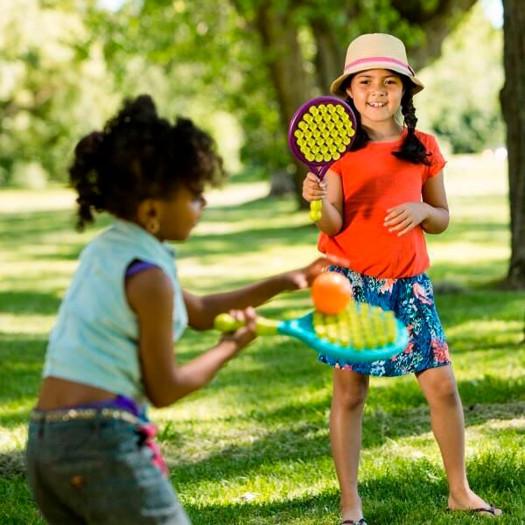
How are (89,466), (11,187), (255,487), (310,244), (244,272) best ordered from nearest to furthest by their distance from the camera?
(89,466) → (255,487) → (244,272) → (310,244) → (11,187)

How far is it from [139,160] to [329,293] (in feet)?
1.80

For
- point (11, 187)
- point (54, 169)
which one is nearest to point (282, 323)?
point (54, 169)

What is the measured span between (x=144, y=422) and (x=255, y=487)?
75.4 inches

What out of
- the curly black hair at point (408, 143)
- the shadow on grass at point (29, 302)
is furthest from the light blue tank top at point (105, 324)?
the shadow on grass at point (29, 302)

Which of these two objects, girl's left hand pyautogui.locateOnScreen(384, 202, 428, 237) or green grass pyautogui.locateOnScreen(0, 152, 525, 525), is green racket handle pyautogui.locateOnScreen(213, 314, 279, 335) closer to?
girl's left hand pyautogui.locateOnScreen(384, 202, 428, 237)

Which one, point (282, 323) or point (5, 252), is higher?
point (282, 323)

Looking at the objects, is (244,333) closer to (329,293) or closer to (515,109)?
(329,293)

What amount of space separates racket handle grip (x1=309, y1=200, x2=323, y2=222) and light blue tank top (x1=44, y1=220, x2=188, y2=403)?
39.0 inches

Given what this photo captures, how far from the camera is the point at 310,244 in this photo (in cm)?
1717

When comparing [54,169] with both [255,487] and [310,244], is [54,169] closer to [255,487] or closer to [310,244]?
[310,244]

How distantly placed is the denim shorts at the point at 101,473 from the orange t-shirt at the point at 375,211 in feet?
4.66

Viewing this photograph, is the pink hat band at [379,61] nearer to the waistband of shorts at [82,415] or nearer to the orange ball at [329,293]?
the orange ball at [329,293]

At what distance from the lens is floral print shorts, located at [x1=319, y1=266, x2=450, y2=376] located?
365 cm

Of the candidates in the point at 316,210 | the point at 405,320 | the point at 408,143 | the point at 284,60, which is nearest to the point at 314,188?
the point at 316,210
